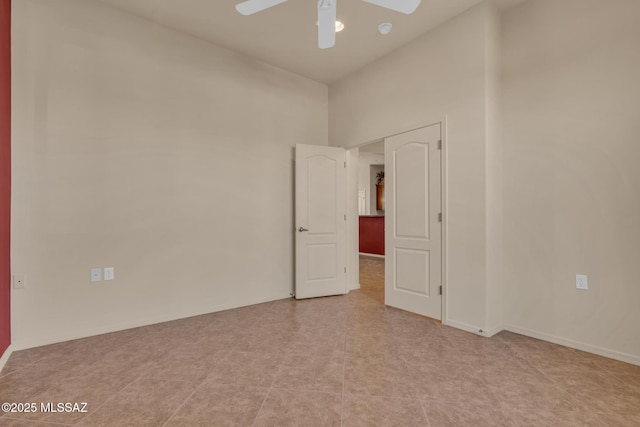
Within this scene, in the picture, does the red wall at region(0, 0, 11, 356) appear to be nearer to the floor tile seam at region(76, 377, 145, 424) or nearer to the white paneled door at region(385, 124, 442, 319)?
the floor tile seam at region(76, 377, 145, 424)

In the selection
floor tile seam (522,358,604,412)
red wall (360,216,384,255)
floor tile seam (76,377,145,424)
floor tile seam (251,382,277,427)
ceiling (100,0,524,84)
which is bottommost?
floor tile seam (522,358,604,412)

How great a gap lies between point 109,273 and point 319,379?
221cm

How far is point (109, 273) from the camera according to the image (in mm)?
2883

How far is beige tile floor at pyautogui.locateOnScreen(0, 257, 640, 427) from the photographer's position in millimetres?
1660

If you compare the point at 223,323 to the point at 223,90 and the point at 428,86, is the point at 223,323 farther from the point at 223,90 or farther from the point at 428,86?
the point at 428,86

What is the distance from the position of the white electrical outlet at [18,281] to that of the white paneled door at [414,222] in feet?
11.3

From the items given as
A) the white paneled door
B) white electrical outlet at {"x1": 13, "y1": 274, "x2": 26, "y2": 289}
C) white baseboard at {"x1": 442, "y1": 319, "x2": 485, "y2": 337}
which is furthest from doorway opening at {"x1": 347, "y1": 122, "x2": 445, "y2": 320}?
white electrical outlet at {"x1": 13, "y1": 274, "x2": 26, "y2": 289}

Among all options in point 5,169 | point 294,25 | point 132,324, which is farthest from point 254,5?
point 132,324

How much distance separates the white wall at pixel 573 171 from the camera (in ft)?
7.53

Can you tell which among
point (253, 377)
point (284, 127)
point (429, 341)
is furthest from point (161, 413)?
point (284, 127)

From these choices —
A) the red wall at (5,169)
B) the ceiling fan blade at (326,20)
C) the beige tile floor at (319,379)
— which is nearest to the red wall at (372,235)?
the beige tile floor at (319,379)

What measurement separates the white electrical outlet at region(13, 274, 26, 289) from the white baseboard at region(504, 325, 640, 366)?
14.0 ft

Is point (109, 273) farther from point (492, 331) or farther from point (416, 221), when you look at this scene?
point (492, 331)

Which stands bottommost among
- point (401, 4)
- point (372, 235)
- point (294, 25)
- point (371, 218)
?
point (372, 235)
